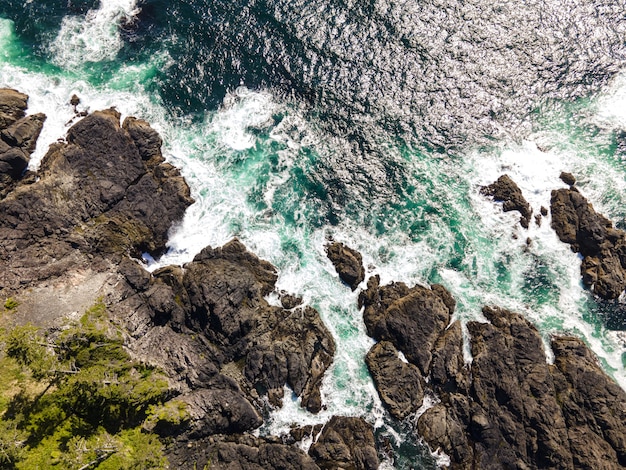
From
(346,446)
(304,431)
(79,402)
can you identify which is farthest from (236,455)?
(79,402)

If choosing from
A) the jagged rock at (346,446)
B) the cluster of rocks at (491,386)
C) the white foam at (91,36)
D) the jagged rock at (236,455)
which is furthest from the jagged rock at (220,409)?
the white foam at (91,36)

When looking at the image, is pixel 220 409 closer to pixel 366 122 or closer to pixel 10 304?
pixel 10 304

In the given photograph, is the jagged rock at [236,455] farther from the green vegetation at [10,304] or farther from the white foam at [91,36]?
the white foam at [91,36]

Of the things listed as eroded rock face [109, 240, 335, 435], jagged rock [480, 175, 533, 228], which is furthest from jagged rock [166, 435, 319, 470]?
jagged rock [480, 175, 533, 228]

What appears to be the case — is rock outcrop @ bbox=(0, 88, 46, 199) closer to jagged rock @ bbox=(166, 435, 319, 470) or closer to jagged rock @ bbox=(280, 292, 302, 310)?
jagged rock @ bbox=(280, 292, 302, 310)

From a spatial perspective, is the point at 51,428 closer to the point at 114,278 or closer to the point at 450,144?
the point at 114,278
